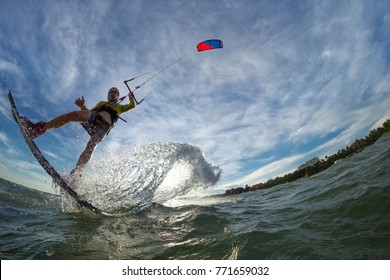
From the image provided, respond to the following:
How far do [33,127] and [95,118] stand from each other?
2.08 meters

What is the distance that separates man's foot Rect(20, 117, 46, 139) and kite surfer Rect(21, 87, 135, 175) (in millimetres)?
177

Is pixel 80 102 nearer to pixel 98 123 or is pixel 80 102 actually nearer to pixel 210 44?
pixel 98 123

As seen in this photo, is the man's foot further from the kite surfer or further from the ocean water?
the ocean water

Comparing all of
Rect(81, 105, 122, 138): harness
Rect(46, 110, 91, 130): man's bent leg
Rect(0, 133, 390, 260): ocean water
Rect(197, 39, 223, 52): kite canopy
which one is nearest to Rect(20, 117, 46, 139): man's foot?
Rect(46, 110, 91, 130): man's bent leg

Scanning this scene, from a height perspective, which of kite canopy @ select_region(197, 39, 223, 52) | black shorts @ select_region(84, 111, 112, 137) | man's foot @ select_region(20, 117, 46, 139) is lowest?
man's foot @ select_region(20, 117, 46, 139)

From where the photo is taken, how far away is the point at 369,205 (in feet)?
16.4

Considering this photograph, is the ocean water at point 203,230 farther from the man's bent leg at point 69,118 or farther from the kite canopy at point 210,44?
the kite canopy at point 210,44

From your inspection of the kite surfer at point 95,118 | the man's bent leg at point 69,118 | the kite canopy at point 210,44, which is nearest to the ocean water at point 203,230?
the kite surfer at point 95,118

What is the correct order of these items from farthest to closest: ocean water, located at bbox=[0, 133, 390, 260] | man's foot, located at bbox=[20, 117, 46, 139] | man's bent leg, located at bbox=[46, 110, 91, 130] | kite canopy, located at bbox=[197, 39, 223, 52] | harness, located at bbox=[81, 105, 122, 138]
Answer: kite canopy, located at bbox=[197, 39, 223, 52] < harness, located at bbox=[81, 105, 122, 138] < man's bent leg, located at bbox=[46, 110, 91, 130] < man's foot, located at bbox=[20, 117, 46, 139] < ocean water, located at bbox=[0, 133, 390, 260]

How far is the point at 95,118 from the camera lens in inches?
346

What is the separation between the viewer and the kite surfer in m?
7.61

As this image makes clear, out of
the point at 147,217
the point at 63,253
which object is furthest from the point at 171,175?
the point at 63,253
